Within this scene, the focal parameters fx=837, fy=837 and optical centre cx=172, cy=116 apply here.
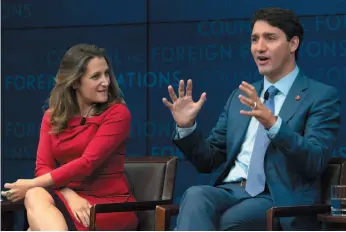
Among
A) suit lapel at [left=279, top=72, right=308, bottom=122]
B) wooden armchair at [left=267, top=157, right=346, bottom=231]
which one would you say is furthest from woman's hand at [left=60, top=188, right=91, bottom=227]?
suit lapel at [left=279, top=72, right=308, bottom=122]

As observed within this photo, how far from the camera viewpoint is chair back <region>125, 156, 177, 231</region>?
4742mm

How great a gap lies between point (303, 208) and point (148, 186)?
3.54 feet

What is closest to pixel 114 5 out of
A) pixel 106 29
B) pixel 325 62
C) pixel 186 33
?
pixel 106 29

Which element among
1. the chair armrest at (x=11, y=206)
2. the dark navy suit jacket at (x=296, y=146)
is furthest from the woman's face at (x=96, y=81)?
the chair armrest at (x=11, y=206)

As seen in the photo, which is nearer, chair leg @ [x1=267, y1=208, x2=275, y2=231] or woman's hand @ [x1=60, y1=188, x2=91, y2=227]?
chair leg @ [x1=267, y1=208, x2=275, y2=231]

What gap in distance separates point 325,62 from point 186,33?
107 centimetres

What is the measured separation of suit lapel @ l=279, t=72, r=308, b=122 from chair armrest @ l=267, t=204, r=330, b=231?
1.59 ft

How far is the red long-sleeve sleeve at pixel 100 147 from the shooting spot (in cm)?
453

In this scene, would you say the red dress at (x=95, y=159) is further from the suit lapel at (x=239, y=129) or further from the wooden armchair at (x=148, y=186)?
the suit lapel at (x=239, y=129)

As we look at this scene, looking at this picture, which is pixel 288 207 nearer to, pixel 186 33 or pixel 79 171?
pixel 79 171

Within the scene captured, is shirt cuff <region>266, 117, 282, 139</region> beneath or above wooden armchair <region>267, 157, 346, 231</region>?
above

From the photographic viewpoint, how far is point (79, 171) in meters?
4.53

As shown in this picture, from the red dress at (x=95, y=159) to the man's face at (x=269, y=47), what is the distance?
2.80 feet

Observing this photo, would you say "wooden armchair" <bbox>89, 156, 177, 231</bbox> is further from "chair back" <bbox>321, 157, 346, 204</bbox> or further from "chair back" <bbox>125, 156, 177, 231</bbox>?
"chair back" <bbox>321, 157, 346, 204</bbox>
